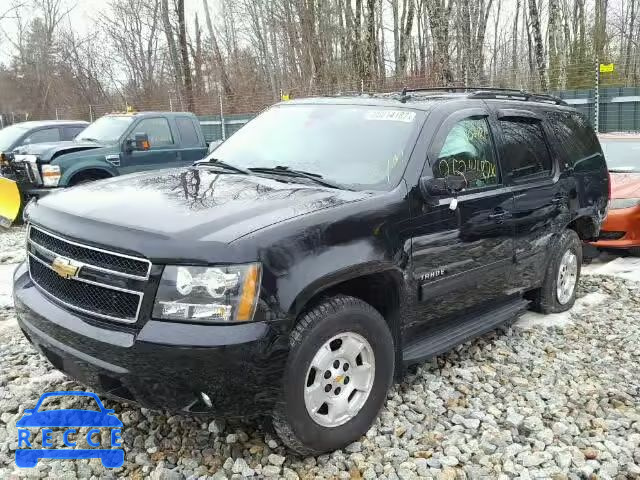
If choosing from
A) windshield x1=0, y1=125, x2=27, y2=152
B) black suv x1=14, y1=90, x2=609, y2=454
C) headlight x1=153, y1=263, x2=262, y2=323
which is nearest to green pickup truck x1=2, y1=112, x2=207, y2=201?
windshield x1=0, y1=125, x2=27, y2=152

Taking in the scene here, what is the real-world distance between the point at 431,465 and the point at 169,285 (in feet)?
5.44

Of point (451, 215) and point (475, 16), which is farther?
point (475, 16)

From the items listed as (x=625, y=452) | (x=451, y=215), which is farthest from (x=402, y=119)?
(x=625, y=452)

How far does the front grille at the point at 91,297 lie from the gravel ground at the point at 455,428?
84 cm

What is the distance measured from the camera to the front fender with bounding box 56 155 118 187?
9461 millimetres

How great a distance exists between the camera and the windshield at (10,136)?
1159 cm

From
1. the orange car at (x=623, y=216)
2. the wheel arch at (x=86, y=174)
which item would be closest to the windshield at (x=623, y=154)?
the orange car at (x=623, y=216)

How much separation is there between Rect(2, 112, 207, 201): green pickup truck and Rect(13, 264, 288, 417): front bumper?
737 cm

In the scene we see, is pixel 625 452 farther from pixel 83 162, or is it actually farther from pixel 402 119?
pixel 83 162

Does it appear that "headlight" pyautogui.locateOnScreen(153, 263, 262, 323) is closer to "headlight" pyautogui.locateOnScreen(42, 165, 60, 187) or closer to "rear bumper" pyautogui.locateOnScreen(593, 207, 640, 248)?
"rear bumper" pyautogui.locateOnScreen(593, 207, 640, 248)

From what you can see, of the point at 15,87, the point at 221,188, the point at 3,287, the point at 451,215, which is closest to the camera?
the point at 221,188

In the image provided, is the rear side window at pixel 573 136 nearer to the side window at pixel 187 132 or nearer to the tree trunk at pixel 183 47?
the side window at pixel 187 132

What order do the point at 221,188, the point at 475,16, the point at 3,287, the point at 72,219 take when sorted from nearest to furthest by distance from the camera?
1. the point at 72,219
2. the point at 221,188
3. the point at 3,287
4. the point at 475,16

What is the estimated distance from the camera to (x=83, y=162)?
9.64m
